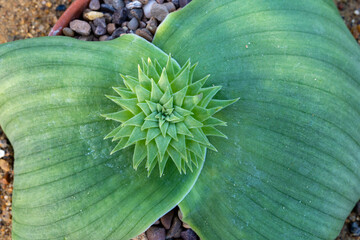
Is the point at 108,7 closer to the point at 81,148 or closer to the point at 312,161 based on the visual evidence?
the point at 81,148

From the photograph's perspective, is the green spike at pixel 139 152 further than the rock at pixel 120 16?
No

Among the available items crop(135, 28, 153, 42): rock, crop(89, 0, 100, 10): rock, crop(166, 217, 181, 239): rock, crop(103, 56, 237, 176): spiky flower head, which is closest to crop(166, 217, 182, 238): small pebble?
crop(166, 217, 181, 239): rock

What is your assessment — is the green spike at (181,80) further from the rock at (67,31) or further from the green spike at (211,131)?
the rock at (67,31)

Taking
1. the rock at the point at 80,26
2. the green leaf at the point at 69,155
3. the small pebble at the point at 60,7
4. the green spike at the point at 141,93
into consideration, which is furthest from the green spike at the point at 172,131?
the small pebble at the point at 60,7

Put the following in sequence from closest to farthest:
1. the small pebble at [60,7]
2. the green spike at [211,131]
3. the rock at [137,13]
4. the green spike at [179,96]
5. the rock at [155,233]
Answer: the green spike at [179,96], the green spike at [211,131], the rock at [155,233], the rock at [137,13], the small pebble at [60,7]

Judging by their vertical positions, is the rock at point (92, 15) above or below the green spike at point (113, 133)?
above

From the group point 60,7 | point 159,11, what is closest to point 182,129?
point 159,11

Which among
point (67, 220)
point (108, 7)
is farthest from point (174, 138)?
point (108, 7)
